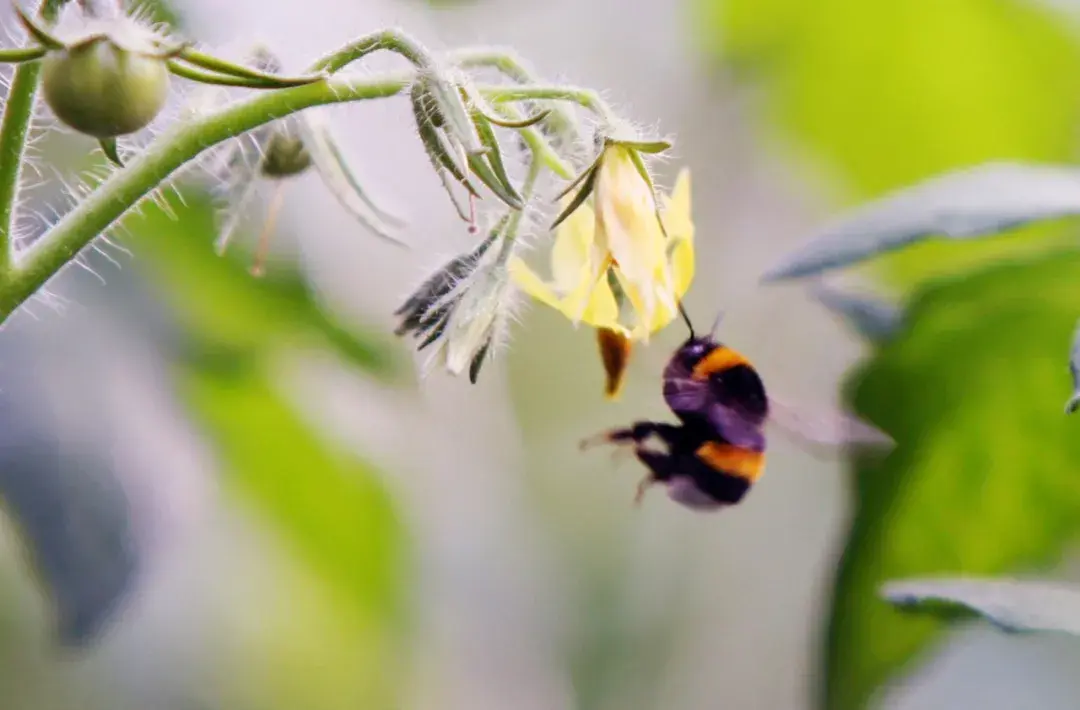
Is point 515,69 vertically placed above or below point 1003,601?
above

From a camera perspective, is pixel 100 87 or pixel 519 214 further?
pixel 519 214

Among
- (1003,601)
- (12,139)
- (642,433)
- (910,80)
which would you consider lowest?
(1003,601)

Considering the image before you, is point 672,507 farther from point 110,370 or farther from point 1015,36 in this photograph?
point 110,370

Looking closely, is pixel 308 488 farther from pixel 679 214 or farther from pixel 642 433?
pixel 679 214

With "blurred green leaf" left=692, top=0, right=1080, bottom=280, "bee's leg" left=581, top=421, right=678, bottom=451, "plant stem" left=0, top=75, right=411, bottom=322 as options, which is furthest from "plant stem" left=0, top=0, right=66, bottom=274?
"blurred green leaf" left=692, top=0, right=1080, bottom=280

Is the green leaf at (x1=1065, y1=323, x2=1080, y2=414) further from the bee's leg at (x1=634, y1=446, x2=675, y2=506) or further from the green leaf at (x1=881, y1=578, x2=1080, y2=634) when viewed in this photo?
the bee's leg at (x1=634, y1=446, x2=675, y2=506)

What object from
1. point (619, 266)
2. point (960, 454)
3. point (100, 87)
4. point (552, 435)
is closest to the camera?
point (100, 87)

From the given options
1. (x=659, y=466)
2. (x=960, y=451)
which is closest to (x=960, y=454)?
(x=960, y=451)

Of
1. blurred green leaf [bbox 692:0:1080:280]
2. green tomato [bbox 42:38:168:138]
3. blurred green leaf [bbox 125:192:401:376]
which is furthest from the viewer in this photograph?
blurred green leaf [bbox 692:0:1080:280]
